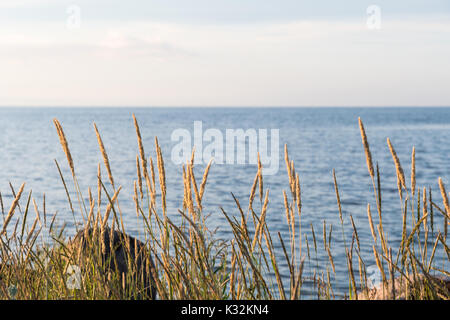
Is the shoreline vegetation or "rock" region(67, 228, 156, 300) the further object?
"rock" region(67, 228, 156, 300)

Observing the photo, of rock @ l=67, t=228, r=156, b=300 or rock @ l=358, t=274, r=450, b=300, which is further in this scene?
rock @ l=67, t=228, r=156, b=300

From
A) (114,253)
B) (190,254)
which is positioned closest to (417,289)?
(190,254)

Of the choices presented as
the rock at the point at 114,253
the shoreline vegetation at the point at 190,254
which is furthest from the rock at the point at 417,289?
the rock at the point at 114,253

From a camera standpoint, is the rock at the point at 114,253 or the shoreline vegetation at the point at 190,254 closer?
the shoreline vegetation at the point at 190,254

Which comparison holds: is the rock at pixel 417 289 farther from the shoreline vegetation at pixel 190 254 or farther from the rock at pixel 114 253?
the rock at pixel 114 253

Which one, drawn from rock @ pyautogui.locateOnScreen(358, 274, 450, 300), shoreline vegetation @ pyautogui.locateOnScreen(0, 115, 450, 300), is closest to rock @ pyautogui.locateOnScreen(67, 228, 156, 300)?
shoreline vegetation @ pyautogui.locateOnScreen(0, 115, 450, 300)

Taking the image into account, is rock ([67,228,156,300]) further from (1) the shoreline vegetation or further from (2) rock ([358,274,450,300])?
(2) rock ([358,274,450,300])

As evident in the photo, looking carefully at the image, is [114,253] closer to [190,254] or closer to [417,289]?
[190,254]

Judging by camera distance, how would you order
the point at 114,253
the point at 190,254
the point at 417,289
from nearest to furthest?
the point at 190,254, the point at 417,289, the point at 114,253

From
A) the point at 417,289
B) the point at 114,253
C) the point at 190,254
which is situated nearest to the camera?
the point at 190,254

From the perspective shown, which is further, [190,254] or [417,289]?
[417,289]

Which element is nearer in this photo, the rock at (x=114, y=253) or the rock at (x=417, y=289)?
the rock at (x=417, y=289)
